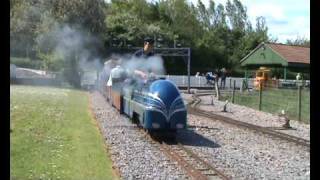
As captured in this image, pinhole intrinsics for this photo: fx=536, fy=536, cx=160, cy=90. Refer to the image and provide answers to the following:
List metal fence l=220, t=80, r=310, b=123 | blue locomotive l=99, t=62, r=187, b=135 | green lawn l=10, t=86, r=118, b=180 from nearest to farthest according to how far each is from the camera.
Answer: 1. green lawn l=10, t=86, r=118, b=180
2. blue locomotive l=99, t=62, r=187, b=135
3. metal fence l=220, t=80, r=310, b=123

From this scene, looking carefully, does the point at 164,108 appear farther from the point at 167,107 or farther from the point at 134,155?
the point at 134,155

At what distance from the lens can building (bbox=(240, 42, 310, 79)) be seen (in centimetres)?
5225

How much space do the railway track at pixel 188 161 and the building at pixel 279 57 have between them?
38.6m

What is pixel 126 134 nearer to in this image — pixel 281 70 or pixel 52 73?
pixel 52 73

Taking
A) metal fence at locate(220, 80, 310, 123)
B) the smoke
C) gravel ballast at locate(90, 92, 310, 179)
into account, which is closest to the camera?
gravel ballast at locate(90, 92, 310, 179)

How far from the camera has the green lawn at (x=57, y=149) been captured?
26.4 feet

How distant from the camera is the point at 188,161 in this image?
10.3 metres

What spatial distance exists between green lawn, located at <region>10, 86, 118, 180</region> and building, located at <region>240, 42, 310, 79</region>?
36.9 metres

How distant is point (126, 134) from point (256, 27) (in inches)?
3644

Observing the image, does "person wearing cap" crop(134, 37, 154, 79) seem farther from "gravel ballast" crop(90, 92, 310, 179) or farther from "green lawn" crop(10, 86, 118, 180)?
"green lawn" crop(10, 86, 118, 180)

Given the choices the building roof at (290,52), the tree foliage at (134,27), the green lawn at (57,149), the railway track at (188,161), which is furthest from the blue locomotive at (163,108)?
the building roof at (290,52)

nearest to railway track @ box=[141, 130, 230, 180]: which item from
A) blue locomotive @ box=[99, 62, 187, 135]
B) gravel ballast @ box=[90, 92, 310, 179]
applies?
gravel ballast @ box=[90, 92, 310, 179]

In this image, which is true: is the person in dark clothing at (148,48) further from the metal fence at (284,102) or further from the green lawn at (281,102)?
the green lawn at (281,102)

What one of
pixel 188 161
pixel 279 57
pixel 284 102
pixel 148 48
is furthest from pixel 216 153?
pixel 279 57
